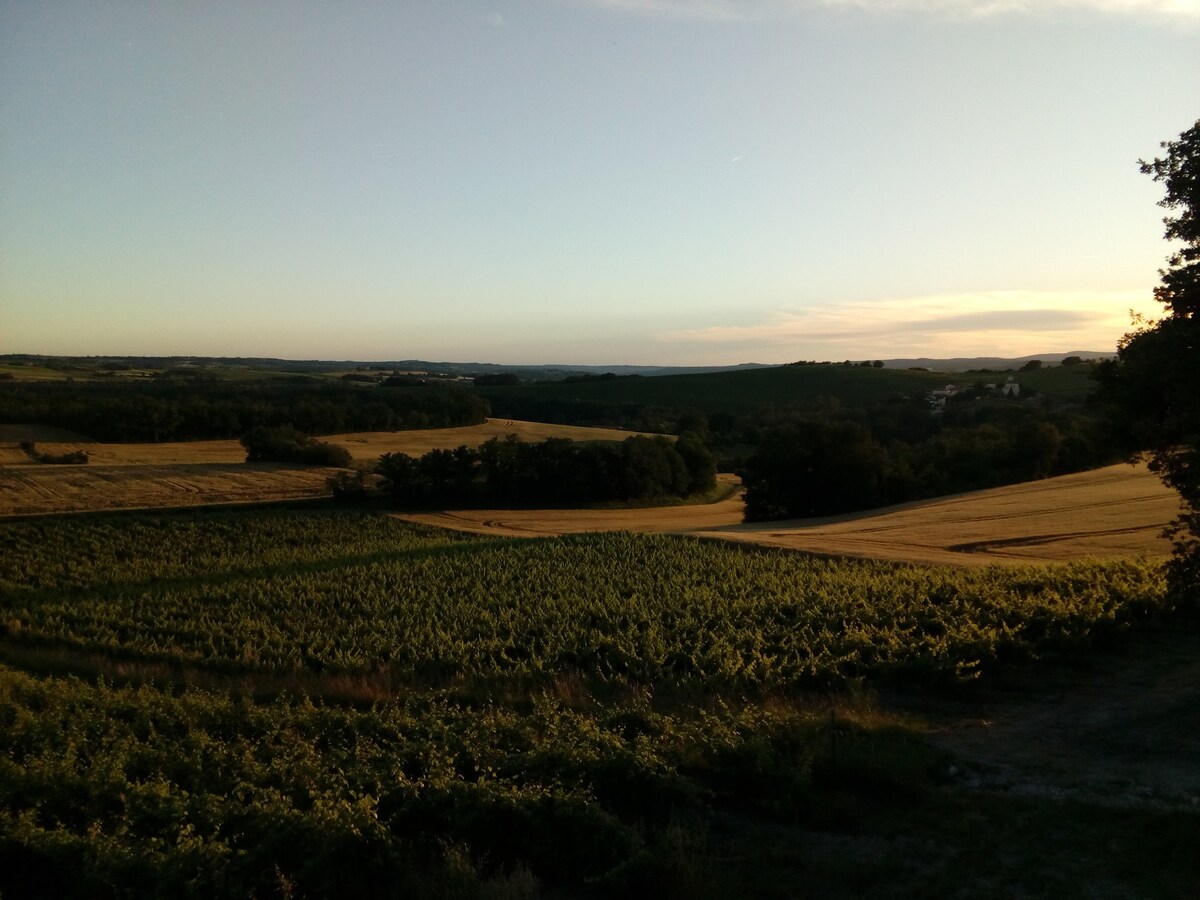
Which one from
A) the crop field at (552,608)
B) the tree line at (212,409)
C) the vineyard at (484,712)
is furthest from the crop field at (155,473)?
the vineyard at (484,712)

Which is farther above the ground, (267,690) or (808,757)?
(808,757)

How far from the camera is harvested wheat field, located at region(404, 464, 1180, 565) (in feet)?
99.2

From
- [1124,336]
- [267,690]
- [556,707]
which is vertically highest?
[1124,336]

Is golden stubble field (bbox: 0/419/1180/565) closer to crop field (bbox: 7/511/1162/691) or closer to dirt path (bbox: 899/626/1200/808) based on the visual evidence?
crop field (bbox: 7/511/1162/691)

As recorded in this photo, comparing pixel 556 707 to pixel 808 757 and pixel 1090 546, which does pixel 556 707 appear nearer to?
pixel 808 757

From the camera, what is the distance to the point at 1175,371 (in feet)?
40.2

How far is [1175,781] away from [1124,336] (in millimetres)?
7026

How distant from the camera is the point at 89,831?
720 centimetres

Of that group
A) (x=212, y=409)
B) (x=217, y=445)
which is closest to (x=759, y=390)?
(x=212, y=409)

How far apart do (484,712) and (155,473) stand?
4873 cm

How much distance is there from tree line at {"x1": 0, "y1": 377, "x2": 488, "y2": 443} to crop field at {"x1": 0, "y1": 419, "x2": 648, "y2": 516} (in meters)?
1.72

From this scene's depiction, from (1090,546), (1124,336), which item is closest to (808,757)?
(1124,336)

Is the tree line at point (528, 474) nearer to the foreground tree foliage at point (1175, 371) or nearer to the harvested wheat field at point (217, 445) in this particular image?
the harvested wheat field at point (217, 445)

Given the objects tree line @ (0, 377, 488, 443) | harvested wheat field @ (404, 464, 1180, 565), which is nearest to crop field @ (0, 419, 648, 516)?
tree line @ (0, 377, 488, 443)
